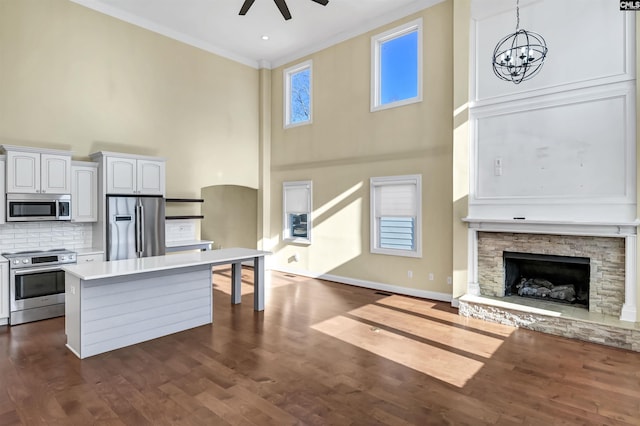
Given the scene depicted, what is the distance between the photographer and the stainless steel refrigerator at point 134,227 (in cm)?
577

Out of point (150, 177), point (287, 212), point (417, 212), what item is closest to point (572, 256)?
point (417, 212)

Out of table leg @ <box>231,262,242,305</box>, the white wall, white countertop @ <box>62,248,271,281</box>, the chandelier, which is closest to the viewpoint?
white countertop @ <box>62,248,271,281</box>

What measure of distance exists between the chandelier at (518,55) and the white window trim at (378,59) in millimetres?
1311

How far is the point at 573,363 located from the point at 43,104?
7763 millimetres

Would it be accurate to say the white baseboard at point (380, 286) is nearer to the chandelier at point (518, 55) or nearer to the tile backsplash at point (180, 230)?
the tile backsplash at point (180, 230)

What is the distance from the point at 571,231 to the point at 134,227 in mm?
6348

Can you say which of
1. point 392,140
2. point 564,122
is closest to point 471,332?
point 564,122

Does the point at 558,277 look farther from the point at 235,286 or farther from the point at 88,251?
the point at 88,251

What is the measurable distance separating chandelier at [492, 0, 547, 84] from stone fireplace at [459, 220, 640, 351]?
6.72 feet

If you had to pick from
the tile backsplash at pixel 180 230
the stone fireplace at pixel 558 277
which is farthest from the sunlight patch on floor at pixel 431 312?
the tile backsplash at pixel 180 230

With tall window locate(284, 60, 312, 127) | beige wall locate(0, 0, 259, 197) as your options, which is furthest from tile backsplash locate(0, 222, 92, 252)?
tall window locate(284, 60, 312, 127)

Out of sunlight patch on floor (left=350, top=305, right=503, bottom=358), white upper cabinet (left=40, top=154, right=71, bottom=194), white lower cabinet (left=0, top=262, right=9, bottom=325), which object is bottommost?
sunlight patch on floor (left=350, top=305, right=503, bottom=358)

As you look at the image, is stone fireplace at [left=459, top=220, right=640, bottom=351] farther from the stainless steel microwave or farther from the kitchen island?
the stainless steel microwave

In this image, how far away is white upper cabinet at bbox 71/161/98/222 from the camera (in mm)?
5582
